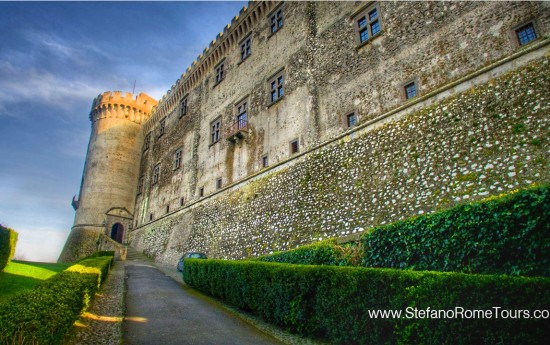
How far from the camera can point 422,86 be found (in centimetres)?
1173

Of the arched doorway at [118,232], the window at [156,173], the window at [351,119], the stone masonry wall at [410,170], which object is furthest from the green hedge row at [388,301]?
the arched doorway at [118,232]

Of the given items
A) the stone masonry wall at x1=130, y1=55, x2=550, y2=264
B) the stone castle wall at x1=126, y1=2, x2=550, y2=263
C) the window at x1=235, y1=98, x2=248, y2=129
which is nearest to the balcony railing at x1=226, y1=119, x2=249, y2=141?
the window at x1=235, y1=98, x2=248, y2=129

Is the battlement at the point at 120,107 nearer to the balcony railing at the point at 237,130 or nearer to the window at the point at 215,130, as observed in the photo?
the window at the point at 215,130

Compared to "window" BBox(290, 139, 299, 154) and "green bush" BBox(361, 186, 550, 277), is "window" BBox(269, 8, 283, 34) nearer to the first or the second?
"window" BBox(290, 139, 299, 154)

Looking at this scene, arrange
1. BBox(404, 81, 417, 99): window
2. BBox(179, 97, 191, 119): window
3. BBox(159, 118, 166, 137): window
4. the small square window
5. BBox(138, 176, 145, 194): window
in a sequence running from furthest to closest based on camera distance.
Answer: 1. BBox(138, 176, 145, 194): window
2. BBox(159, 118, 166, 137): window
3. BBox(179, 97, 191, 119): window
4. the small square window
5. BBox(404, 81, 417, 99): window

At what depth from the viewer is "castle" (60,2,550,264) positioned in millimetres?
9297

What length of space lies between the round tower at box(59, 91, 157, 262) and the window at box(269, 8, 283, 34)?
23034 mm

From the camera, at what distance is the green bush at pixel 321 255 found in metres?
10.1

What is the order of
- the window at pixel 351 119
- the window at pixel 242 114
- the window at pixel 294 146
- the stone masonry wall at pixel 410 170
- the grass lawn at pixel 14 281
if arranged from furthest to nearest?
1. the window at pixel 242 114
2. the window at pixel 294 146
3. the window at pixel 351 119
4. the stone masonry wall at pixel 410 170
5. the grass lawn at pixel 14 281

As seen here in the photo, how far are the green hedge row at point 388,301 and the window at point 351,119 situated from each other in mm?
8447

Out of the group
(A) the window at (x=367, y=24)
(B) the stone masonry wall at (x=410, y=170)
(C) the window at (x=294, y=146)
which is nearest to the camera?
(B) the stone masonry wall at (x=410, y=170)

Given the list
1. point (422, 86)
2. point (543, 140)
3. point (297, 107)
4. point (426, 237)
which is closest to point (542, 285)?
point (426, 237)

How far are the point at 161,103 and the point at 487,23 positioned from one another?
30705mm

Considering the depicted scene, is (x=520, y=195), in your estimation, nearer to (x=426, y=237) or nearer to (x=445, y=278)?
(x=426, y=237)
